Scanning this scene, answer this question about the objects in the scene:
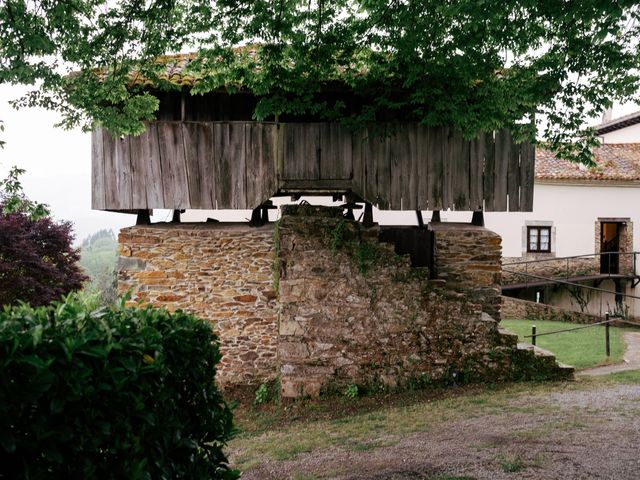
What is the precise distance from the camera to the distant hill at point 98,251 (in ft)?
227

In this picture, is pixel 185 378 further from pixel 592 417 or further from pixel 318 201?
pixel 318 201

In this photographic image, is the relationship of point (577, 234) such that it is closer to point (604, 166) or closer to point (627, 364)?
point (604, 166)

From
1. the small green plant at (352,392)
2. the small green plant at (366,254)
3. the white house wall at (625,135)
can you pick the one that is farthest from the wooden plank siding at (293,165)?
the white house wall at (625,135)

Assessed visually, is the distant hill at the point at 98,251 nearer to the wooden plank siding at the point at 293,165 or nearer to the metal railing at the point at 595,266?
the metal railing at the point at 595,266

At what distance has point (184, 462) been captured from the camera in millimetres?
3406

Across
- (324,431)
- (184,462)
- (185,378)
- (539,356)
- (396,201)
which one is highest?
(396,201)

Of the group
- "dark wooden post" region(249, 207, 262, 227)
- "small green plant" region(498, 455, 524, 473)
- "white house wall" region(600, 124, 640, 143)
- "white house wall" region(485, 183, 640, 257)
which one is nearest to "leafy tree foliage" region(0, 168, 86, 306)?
"dark wooden post" region(249, 207, 262, 227)

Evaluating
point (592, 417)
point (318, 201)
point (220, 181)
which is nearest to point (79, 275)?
point (318, 201)

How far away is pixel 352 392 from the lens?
8969 millimetres

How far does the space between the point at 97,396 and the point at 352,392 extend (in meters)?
6.70

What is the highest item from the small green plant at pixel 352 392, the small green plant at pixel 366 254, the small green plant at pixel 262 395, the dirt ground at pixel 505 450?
the small green plant at pixel 366 254

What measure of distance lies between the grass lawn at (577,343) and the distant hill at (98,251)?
56344 millimetres

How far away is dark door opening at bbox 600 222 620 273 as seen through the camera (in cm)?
2233

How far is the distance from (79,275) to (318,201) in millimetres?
9252
